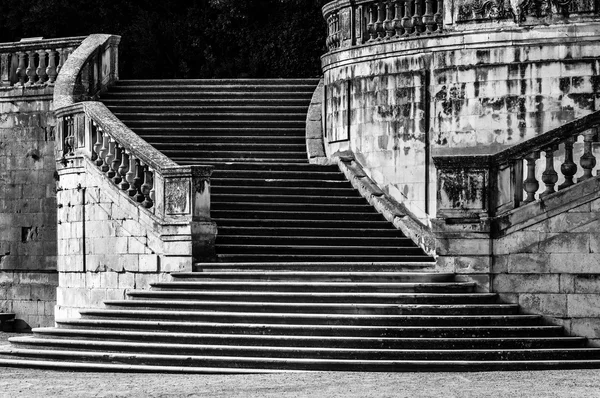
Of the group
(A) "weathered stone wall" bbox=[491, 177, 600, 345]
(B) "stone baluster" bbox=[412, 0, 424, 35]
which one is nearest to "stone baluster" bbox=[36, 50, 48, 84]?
(B) "stone baluster" bbox=[412, 0, 424, 35]

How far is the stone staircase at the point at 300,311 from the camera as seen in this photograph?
17609 millimetres

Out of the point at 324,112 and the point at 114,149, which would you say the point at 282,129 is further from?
the point at 114,149

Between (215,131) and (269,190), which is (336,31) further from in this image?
(269,190)

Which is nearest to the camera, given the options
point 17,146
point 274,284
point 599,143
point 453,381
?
point 453,381

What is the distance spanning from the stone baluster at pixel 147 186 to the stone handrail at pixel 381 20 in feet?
14.1

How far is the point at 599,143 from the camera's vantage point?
2075 cm

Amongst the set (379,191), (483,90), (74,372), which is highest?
(483,90)

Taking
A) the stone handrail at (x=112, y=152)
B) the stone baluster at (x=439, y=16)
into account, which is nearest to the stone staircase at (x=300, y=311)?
the stone handrail at (x=112, y=152)

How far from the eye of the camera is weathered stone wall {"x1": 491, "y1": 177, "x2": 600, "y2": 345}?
1825 cm

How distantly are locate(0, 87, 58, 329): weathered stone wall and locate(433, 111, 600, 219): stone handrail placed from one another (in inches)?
433

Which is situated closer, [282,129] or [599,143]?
[599,143]

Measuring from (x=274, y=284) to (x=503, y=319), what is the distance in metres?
2.99

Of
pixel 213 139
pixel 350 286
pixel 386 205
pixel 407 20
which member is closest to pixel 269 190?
pixel 386 205

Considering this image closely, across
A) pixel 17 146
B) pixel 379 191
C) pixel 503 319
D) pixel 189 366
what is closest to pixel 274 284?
pixel 189 366
